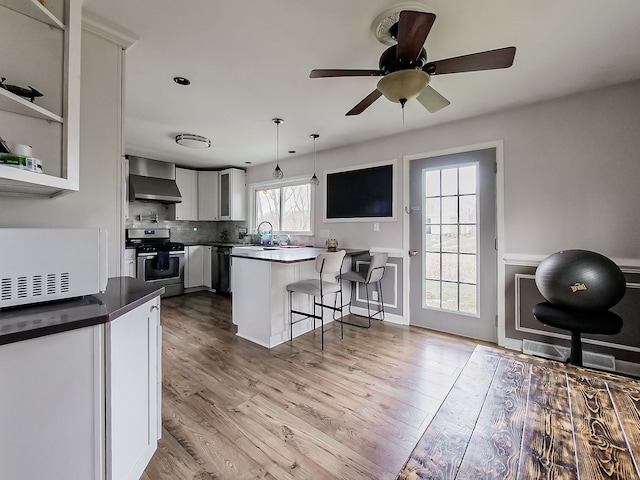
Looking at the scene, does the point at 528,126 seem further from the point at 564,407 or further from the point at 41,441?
the point at 41,441

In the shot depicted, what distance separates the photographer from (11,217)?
1.38 meters

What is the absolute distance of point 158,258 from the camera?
184 inches

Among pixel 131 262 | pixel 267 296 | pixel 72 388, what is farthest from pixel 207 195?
pixel 72 388

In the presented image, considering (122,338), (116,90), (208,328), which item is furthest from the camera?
(208,328)

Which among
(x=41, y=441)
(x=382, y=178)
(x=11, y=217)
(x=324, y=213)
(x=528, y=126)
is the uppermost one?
(x=528, y=126)

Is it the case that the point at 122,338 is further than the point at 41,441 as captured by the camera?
Yes

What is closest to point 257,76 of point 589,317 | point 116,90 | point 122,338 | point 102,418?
point 116,90

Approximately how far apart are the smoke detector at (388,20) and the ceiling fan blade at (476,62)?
1.02 ft

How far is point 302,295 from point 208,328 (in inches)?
50.2

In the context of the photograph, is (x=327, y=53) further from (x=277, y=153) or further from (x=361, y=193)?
(x=277, y=153)

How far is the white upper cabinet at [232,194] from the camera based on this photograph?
5.46m

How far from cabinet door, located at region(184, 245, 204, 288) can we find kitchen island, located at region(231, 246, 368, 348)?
2447 millimetres

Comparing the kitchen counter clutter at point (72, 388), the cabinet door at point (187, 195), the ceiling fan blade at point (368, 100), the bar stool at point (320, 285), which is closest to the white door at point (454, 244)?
the bar stool at point (320, 285)

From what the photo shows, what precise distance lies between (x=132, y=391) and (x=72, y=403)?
0.27m
